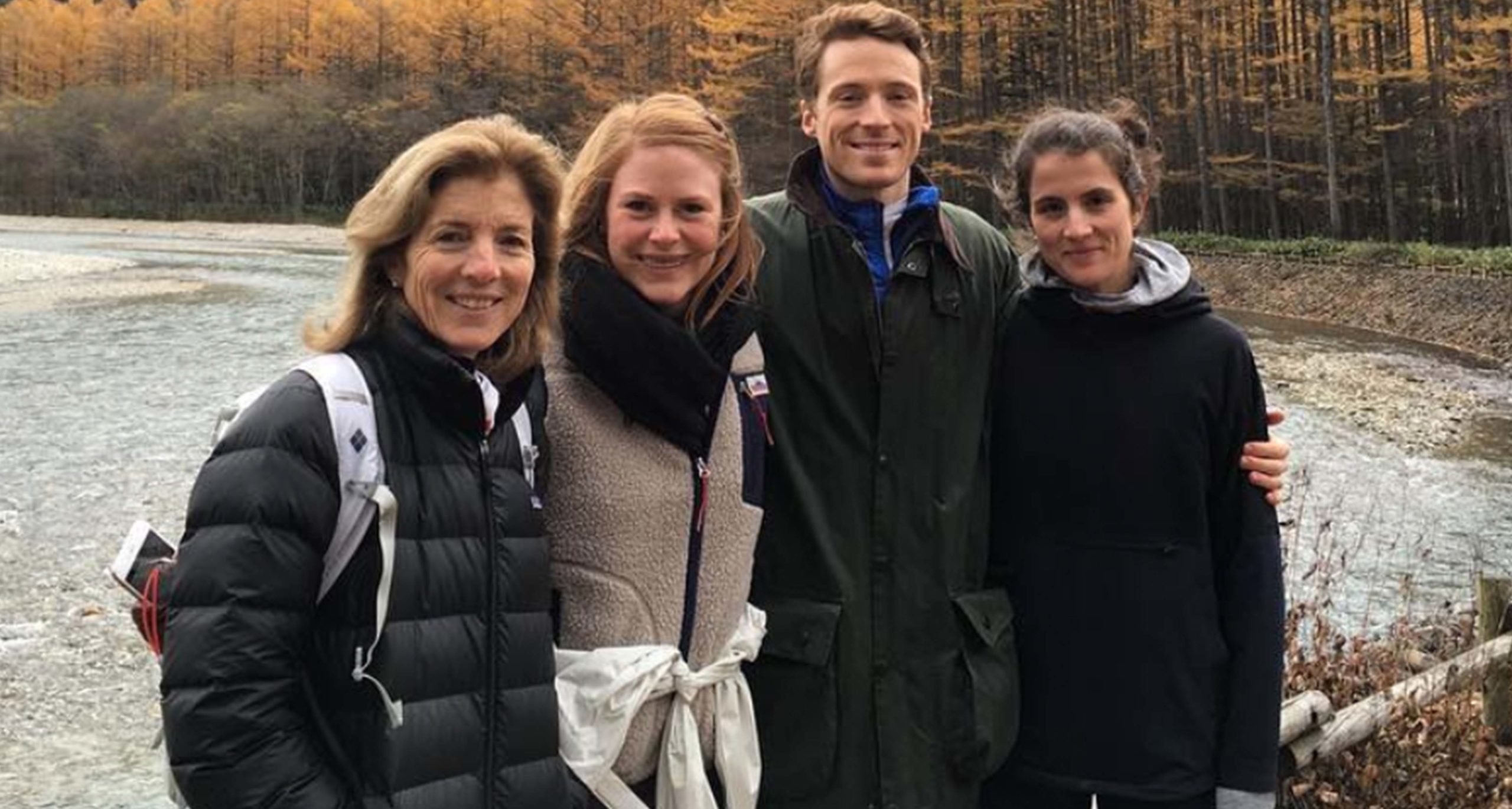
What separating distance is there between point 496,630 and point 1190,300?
5.37 feet

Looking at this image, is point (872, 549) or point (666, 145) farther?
point (872, 549)

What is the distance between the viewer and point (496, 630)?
192 centimetres

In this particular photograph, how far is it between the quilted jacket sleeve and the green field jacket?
1018mm

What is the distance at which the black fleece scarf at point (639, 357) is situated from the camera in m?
2.20

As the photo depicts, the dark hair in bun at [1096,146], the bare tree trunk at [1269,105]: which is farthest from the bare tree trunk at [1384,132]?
the dark hair in bun at [1096,146]

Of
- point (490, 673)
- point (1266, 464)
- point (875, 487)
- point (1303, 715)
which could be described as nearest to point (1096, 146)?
point (1266, 464)

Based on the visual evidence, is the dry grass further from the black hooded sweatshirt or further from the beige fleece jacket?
the beige fleece jacket

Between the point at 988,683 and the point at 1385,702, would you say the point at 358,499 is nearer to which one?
the point at 988,683

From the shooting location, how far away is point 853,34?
2594mm

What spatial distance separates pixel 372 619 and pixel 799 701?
3.28 feet

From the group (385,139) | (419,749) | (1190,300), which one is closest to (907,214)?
(1190,300)

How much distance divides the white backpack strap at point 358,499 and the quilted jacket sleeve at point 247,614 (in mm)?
29

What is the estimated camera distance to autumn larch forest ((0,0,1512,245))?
36.6m

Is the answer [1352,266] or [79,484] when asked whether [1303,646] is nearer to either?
[79,484]
